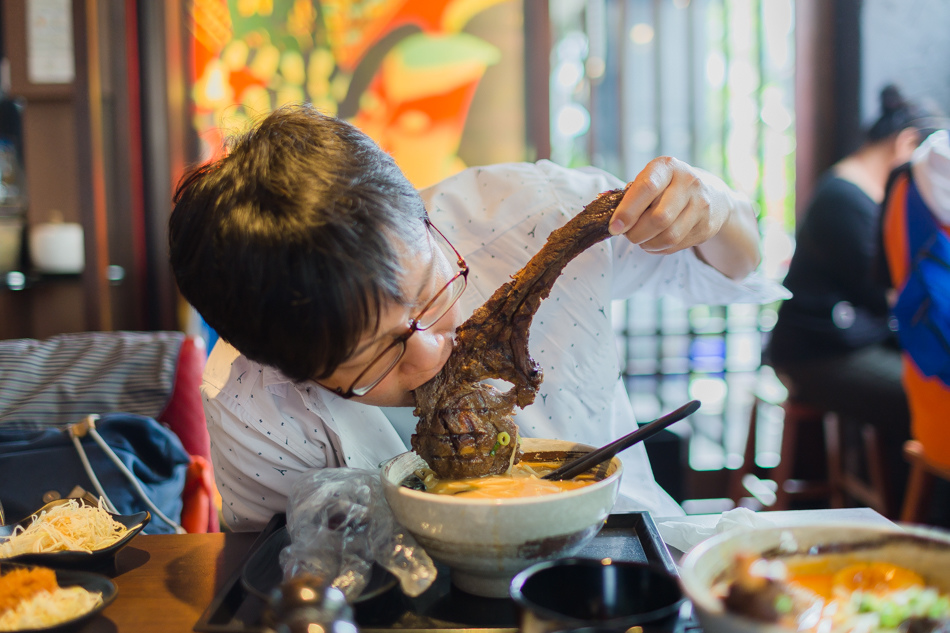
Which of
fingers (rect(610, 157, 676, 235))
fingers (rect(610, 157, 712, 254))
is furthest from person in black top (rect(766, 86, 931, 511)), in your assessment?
fingers (rect(610, 157, 676, 235))

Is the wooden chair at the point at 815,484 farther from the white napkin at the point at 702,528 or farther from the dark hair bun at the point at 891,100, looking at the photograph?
the white napkin at the point at 702,528

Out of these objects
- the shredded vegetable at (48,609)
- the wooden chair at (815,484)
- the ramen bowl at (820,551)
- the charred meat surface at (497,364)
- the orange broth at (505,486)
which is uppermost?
the charred meat surface at (497,364)

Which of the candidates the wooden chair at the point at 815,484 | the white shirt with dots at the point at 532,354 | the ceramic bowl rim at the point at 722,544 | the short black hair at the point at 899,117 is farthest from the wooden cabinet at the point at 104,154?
the short black hair at the point at 899,117

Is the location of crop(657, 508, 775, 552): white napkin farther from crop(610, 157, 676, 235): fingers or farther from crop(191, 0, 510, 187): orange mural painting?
crop(191, 0, 510, 187): orange mural painting

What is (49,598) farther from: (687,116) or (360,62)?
(687,116)

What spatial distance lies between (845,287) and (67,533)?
325 centimetres

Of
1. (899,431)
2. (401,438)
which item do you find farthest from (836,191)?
(401,438)

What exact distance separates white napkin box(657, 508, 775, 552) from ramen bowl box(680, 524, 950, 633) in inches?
13.2

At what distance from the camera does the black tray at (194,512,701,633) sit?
830 mm

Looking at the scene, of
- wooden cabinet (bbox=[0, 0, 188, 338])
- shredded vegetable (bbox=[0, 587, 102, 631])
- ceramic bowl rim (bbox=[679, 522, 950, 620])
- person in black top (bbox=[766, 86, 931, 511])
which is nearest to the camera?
ceramic bowl rim (bbox=[679, 522, 950, 620])

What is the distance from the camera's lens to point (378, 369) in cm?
107

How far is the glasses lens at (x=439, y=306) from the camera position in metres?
1.06

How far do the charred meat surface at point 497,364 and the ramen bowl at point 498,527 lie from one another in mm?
167

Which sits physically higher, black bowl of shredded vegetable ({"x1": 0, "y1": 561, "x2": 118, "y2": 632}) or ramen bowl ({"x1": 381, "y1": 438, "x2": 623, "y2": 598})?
ramen bowl ({"x1": 381, "y1": 438, "x2": 623, "y2": 598})
